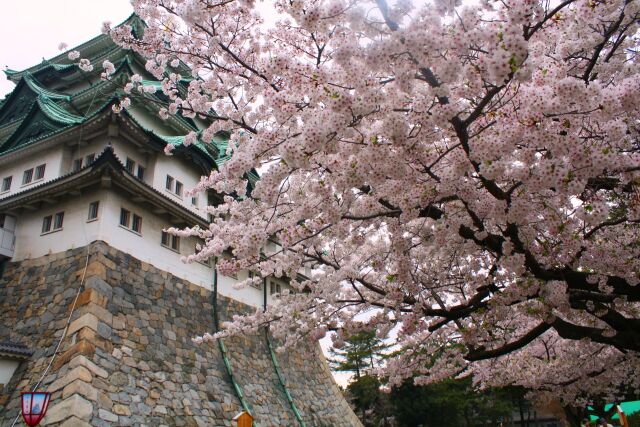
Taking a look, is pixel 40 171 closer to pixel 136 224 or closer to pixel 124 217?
pixel 124 217

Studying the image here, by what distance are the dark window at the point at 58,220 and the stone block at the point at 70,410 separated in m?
5.77

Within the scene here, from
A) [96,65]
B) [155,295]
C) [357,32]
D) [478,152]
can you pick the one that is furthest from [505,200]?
[96,65]

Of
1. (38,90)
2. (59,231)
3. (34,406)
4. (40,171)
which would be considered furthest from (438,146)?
(38,90)

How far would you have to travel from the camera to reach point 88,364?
10000mm

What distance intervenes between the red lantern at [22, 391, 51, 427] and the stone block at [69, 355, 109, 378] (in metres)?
1.39

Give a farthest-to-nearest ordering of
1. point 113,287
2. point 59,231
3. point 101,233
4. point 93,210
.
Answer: point 59,231 → point 93,210 → point 101,233 → point 113,287

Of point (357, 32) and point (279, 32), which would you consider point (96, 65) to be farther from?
point (357, 32)

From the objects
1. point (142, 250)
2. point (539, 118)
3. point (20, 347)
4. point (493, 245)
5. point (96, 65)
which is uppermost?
point (96, 65)

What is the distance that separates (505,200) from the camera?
192 inches

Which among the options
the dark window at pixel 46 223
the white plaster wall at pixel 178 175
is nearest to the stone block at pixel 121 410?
the dark window at pixel 46 223

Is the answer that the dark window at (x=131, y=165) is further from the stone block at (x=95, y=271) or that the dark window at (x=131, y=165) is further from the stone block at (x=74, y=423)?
the stone block at (x=74, y=423)

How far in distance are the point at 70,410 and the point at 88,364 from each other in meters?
1.12

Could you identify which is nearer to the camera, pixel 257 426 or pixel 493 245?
pixel 493 245

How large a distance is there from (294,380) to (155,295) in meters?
7.45
